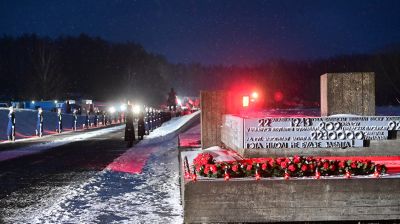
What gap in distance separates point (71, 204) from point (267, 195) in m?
4.39

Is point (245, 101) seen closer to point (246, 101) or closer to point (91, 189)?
point (246, 101)

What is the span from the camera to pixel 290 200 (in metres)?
8.94

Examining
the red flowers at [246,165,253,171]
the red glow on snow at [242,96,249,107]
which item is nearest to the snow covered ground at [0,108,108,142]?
the red glow on snow at [242,96,249,107]

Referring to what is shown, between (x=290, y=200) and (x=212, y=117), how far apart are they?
800 centimetres

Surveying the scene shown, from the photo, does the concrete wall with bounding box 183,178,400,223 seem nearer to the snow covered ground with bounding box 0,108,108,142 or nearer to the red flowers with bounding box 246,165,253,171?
the red flowers with bounding box 246,165,253,171

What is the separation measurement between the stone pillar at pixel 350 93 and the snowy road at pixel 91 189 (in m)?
4.59

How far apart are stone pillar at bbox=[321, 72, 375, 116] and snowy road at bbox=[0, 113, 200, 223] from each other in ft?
15.0

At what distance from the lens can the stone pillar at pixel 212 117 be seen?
16625 millimetres

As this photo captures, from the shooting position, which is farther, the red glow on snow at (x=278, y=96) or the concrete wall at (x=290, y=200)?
the red glow on snow at (x=278, y=96)

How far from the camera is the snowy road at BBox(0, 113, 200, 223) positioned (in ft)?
33.2

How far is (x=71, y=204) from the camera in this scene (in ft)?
37.0

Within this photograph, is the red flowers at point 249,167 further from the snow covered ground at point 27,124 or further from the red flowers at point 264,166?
the snow covered ground at point 27,124

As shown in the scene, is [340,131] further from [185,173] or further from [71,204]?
[71,204]

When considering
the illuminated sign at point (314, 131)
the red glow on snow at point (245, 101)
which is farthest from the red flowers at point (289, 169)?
the red glow on snow at point (245, 101)
